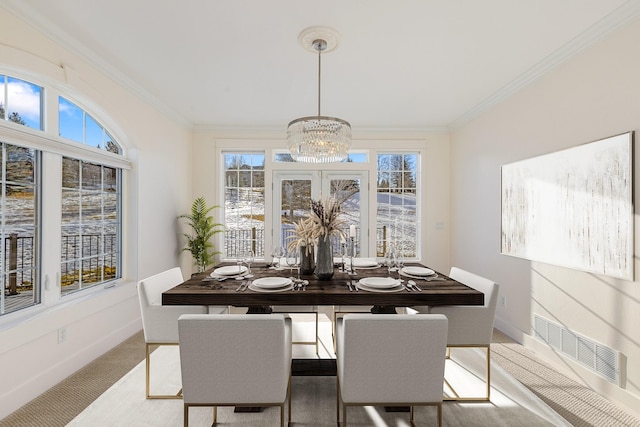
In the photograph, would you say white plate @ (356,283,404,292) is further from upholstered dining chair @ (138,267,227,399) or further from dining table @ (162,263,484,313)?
upholstered dining chair @ (138,267,227,399)

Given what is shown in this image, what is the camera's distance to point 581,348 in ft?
8.16

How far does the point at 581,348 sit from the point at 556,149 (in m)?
1.63

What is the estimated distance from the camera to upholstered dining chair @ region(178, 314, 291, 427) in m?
1.54

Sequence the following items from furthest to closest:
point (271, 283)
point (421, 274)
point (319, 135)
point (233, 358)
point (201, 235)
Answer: point (201, 235), point (319, 135), point (421, 274), point (271, 283), point (233, 358)

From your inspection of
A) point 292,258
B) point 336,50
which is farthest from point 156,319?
point 336,50

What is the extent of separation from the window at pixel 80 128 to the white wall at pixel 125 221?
0.10m

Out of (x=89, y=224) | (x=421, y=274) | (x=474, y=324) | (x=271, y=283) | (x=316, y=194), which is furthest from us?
(x=316, y=194)

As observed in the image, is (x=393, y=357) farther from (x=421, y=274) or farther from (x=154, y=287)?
(x=154, y=287)

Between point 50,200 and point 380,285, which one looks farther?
point 50,200

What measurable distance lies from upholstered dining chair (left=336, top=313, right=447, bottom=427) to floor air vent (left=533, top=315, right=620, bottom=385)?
1.55 metres

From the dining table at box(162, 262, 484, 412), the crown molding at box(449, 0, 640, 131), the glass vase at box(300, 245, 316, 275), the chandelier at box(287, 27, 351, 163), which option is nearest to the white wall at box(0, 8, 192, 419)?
the dining table at box(162, 262, 484, 412)

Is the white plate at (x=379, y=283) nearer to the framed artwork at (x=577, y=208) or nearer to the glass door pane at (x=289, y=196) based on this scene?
the framed artwork at (x=577, y=208)

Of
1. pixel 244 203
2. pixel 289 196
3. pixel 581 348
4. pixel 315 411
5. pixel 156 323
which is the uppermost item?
pixel 289 196

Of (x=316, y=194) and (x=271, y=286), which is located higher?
(x=316, y=194)
